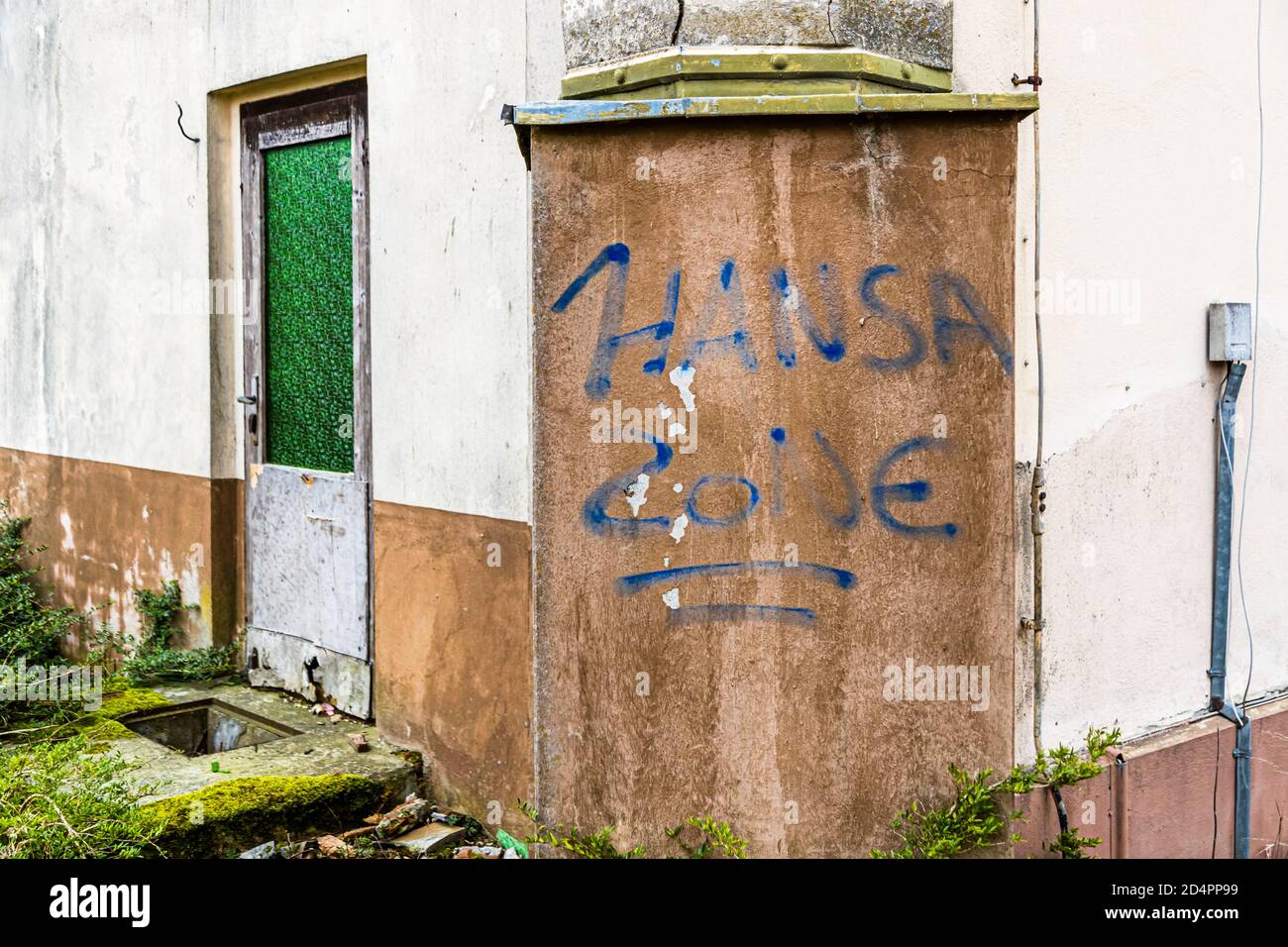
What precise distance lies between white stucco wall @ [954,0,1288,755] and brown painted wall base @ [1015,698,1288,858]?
0.45 feet

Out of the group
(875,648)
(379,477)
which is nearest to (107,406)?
(379,477)

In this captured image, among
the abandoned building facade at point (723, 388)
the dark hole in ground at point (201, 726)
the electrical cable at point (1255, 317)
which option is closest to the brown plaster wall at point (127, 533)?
the abandoned building facade at point (723, 388)

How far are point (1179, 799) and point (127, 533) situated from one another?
557cm

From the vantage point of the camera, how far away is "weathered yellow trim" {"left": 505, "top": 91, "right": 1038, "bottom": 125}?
11.3 ft

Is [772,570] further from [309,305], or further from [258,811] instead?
[309,305]

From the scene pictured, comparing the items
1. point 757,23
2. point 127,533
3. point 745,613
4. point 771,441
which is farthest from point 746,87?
point 127,533

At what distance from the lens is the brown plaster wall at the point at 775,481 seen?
3498 mm

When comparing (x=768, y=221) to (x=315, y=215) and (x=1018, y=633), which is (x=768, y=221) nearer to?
(x=1018, y=633)

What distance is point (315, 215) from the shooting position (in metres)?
5.80

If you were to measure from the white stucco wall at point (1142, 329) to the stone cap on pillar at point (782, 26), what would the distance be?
20 centimetres

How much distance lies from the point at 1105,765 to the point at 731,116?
2600 millimetres

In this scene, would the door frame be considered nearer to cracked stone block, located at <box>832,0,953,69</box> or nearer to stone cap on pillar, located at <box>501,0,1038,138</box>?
stone cap on pillar, located at <box>501,0,1038,138</box>

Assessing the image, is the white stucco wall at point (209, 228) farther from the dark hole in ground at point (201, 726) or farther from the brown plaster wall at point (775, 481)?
the dark hole in ground at point (201, 726)

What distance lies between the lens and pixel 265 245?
6.15m
